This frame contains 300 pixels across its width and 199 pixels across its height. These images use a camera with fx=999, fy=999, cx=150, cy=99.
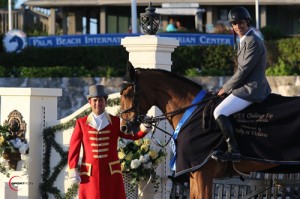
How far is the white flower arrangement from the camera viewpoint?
1200cm

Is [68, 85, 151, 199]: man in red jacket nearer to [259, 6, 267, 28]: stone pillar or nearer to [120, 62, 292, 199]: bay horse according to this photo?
[120, 62, 292, 199]: bay horse

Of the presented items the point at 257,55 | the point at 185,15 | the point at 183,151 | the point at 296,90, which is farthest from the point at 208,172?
the point at 185,15

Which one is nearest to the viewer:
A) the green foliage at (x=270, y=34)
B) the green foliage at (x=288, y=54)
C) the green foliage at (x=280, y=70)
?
the green foliage at (x=280, y=70)

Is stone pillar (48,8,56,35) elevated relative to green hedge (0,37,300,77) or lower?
elevated

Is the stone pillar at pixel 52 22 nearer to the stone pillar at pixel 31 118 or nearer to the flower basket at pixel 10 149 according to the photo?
the stone pillar at pixel 31 118

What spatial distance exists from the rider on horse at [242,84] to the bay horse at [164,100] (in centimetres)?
24

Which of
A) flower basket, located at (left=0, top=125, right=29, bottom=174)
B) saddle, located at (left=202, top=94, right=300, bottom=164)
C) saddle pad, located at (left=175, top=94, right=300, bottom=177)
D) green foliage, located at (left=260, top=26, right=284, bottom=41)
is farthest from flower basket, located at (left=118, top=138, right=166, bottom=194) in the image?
green foliage, located at (left=260, top=26, right=284, bottom=41)

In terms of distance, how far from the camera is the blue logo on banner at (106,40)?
24781 mm

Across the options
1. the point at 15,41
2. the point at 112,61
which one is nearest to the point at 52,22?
the point at 15,41

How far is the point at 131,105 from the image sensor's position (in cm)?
1034

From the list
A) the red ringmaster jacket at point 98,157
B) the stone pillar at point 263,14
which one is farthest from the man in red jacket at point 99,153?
the stone pillar at point 263,14

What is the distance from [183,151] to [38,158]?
365cm

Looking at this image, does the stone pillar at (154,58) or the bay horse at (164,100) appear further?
the stone pillar at (154,58)

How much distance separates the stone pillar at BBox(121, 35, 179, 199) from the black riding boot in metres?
2.36
